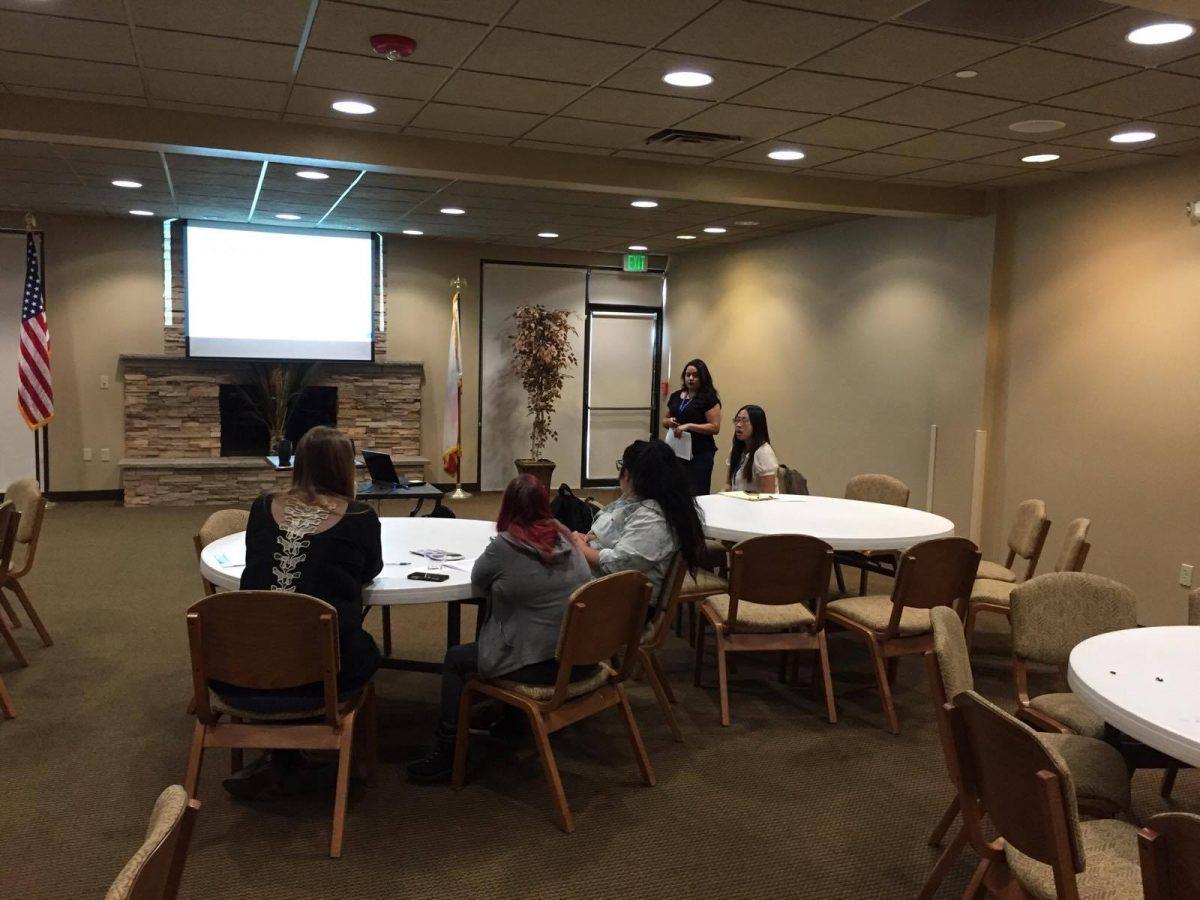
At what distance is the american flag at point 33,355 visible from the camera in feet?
27.5

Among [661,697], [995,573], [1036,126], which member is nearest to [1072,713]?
[661,697]

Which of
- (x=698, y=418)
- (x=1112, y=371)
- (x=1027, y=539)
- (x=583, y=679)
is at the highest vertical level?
(x=1112, y=371)

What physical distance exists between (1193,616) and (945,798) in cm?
103

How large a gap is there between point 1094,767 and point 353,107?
408 cm

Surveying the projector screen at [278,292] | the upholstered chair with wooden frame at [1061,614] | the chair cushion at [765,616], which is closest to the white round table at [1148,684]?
the upholstered chair with wooden frame at [1061,614]

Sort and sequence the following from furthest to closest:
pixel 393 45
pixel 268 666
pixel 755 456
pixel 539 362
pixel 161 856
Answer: pixel 539 362 → pixel 755 456 → pixel 393 45 → pixel 268 666 → pixel 161 856

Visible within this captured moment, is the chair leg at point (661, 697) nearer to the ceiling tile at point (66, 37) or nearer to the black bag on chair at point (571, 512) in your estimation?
the black bag on chair at point (571, 512)

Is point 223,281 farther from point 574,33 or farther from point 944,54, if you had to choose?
point 944,54

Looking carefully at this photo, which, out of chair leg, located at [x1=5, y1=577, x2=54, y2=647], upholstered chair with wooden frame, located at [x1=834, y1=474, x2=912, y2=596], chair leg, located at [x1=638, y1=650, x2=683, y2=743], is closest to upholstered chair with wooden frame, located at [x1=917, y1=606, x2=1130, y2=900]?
chair leg, located at [x1=638, y1=650, x2=683, y2=743]

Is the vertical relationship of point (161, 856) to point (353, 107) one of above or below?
below

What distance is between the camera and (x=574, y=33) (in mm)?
3434

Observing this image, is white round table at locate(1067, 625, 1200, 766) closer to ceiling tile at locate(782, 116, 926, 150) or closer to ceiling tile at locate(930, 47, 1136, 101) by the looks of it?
ceiling tile at locate(930, 47, 1136, 101)

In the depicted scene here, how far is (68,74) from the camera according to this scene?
13.5 feet

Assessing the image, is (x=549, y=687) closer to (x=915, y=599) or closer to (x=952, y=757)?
(x=952, y=757)
